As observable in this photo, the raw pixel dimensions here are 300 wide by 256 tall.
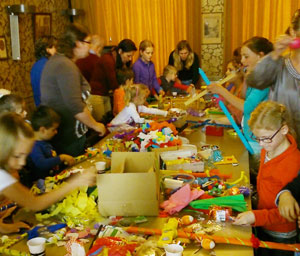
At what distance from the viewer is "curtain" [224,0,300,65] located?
550cm

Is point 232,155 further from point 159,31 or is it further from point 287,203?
point 159,31

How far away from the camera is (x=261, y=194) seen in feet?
6.12

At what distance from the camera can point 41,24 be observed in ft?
17.4

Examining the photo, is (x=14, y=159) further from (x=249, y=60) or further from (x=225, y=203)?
(x=249, y=60)

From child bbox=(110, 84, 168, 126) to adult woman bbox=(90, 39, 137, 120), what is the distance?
60 centimetres

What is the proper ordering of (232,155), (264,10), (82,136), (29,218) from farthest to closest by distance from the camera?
1. (264,10)
2. (82,136)
3. (232,155)
4. (29,218)

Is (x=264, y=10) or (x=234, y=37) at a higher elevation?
(x=264, y=10)

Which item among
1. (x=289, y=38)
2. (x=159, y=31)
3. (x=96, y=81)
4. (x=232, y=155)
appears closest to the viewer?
(x=289, y=38)

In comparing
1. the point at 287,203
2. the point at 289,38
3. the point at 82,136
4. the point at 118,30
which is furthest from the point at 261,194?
the point at 118,30

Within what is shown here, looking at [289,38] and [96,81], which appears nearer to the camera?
[289,38]

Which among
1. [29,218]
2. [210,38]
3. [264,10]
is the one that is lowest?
[29,218]

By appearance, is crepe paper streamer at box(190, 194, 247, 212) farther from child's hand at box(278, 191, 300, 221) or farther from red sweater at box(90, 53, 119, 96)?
red sweater at box(90, 53, 119, 96)

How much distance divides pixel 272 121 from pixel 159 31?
14.9 ft

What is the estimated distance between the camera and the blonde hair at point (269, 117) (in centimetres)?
176
